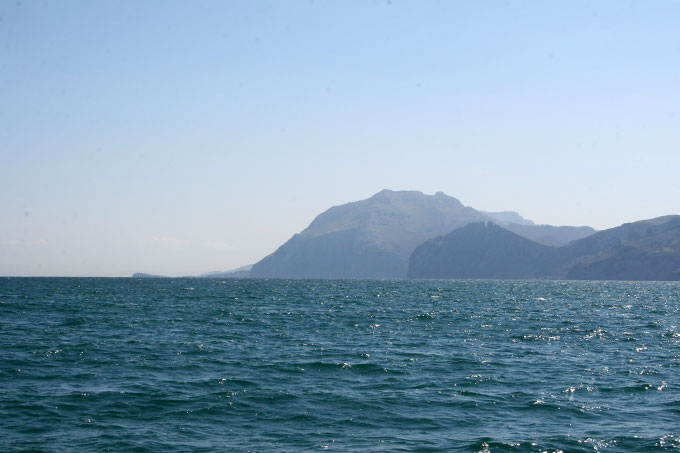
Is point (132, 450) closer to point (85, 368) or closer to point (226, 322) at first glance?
point (85, 368)

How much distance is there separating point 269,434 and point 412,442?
5.21 metres

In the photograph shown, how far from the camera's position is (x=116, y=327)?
55.8 m

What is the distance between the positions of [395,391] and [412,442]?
788 centimetres

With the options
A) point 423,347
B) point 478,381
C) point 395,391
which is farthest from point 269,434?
point 423,347

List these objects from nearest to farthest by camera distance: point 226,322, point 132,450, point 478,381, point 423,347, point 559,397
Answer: point 132,450 < point 559,397 < point 478,381 < point 423,347 < point 226,322

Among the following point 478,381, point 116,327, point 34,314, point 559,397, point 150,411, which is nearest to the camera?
point 150,411

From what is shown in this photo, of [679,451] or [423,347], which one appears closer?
[679,451]

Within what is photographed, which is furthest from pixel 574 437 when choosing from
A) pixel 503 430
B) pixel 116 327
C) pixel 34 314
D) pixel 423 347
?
pixel 34 314

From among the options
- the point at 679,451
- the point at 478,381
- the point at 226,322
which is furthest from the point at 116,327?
the point at 679,451

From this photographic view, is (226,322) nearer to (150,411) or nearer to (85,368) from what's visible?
(85,368)

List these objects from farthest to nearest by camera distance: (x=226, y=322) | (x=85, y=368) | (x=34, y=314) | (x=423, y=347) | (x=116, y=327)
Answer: (x=34, y=314), (x=226, y=322), (x=116, y=327), (x=423, y=347), (x=85, y=368)

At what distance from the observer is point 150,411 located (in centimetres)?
2481

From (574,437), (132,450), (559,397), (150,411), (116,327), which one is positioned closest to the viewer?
(132,450)

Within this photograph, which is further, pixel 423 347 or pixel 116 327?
pixel 116 327
